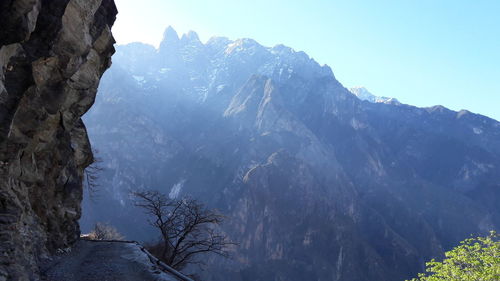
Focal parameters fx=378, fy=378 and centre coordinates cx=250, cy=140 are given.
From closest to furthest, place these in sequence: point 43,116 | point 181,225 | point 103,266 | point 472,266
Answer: point 103,266
point 43,116
point 472,266
point 181,225

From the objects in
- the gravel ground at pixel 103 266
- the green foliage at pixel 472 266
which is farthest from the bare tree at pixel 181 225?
the green foliage at pixel 472 266

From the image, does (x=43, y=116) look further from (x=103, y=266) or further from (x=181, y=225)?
(x=181, y=225)

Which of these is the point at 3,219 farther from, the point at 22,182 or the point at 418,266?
the point at 418,266

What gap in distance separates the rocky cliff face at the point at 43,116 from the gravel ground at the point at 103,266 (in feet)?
2.76

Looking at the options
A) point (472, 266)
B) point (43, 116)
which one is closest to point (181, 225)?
point (43, 116)

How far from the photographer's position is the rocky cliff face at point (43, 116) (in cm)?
1273

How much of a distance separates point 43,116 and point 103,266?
791cm

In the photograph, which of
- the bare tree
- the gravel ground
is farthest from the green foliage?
the gravel ground

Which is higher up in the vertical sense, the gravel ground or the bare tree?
the bare tree

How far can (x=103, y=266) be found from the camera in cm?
1620

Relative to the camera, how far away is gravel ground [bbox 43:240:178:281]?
14461 millimetres

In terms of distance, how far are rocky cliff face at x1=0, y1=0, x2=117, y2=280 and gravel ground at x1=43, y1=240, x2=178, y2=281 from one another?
841 mm

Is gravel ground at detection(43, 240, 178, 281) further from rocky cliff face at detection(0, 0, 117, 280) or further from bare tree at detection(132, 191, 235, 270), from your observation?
bare tree at detection(132, 191, 235, 270)

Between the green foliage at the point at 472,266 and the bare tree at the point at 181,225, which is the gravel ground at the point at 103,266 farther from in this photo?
the green foliage at the point at 472,266
